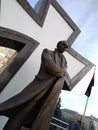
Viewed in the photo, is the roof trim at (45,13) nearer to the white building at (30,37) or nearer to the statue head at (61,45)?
the white building at (30,37)

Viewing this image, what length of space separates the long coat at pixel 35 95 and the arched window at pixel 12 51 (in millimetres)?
924

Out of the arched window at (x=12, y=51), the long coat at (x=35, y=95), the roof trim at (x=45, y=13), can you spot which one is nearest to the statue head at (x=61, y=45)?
the long coat at (x=35, y=95)

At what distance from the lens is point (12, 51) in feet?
19.2

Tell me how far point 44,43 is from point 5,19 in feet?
3.96

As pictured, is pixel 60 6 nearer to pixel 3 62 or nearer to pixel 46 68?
pixel 3 62

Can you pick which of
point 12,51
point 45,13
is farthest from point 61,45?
point 45,13

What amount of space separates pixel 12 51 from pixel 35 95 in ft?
5.96

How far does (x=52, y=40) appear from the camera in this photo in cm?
648

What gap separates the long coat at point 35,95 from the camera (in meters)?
4.19

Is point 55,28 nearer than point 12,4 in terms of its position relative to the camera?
No

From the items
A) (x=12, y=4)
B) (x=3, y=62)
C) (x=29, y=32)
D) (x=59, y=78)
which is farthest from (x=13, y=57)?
(x=59, y=78)

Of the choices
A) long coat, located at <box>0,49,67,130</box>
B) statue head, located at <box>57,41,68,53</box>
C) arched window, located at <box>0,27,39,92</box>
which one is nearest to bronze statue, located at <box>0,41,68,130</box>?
long coat, located at <box>0,49,67,130</box>

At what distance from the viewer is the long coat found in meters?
4.19

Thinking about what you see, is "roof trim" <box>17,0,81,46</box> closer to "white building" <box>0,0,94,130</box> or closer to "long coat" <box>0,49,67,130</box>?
"white building" <box>0,0,94,130</box>
